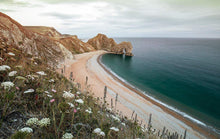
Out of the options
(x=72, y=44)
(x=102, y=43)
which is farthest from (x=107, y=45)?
(x=72, y=44)

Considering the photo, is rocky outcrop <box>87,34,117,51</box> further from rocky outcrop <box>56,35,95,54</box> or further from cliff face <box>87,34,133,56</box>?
rocky outcrop <box>56,35,95,54</box>

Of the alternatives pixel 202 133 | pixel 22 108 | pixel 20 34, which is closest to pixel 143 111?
pixel 202 133

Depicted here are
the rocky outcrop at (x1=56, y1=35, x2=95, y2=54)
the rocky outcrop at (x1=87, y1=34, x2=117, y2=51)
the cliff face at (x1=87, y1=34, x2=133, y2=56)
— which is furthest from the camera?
the rocky outcrop at (x1=87, y1=34, x2=117, y2=51)

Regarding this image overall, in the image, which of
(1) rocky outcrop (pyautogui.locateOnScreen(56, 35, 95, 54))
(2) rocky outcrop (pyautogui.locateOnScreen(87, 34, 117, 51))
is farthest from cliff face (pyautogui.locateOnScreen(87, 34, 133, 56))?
(1) rocky outcrop (pyautogui.locateOnScreen(56, 35, 95, 54))

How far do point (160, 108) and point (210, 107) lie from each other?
987cm

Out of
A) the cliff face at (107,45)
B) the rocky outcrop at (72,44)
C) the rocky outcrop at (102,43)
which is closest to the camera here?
the rocky outcrop at (72,44)

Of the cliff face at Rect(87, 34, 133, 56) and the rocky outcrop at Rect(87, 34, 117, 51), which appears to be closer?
the cliff face at Rect(87, 34, 133, 56)

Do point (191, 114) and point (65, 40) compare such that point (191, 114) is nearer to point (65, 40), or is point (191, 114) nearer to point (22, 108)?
point (22, 108)

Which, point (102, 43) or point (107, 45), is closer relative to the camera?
point (107, 45)

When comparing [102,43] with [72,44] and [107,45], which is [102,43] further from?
[72,44]

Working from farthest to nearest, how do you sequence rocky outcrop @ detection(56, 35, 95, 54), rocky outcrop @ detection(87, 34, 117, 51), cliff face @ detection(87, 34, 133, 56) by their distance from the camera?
rocky outcrop @ detection(87, 34, 117, 51), cliff face @ detection(87, 34, 133, 56), rocky outcrop @ detection(56, 35, 95, 54)

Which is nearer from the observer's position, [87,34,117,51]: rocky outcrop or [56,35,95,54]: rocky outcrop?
[56,35,95,54]: rocky outcrop

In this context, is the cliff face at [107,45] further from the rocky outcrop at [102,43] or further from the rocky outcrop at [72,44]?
the rocky outcrop at [72,44]

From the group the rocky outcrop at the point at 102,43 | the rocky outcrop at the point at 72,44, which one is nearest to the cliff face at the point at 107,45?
the rocky outcrop at the point at 102,43
